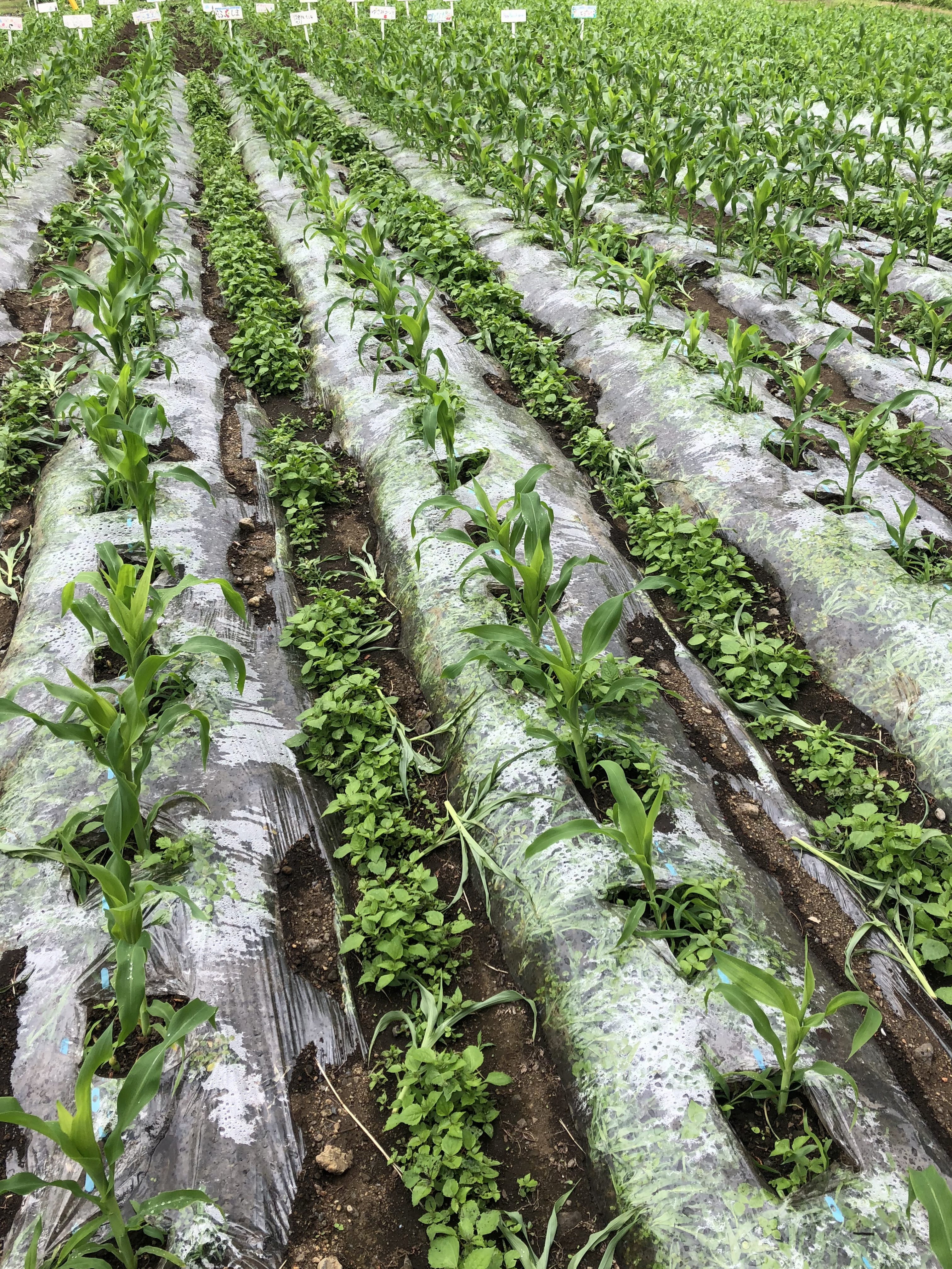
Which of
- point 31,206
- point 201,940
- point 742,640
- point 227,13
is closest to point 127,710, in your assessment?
point 201,940

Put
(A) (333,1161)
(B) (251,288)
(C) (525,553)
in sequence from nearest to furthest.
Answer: (A) (333,1161), (C) (525,553), (B) (251,288)

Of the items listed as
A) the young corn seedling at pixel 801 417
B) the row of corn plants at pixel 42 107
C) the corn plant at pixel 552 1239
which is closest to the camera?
the corn plant at pixel 552 1239

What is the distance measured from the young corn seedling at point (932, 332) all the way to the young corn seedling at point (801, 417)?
22.5 inches

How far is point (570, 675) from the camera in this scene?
2.08 m

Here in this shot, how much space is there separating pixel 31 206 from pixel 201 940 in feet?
23.7

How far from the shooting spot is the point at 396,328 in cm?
433

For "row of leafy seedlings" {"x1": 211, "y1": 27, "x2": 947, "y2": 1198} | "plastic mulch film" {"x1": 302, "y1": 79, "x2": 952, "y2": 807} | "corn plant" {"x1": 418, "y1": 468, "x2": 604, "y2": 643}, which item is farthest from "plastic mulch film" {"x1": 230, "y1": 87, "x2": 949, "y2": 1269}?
"plastic mulch film" {"x1": 302, "y1": 79, "x2": 952, "y2": 807}

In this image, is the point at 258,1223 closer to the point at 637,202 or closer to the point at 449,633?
the point at 449,633

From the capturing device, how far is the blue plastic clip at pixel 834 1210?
4.73 feet

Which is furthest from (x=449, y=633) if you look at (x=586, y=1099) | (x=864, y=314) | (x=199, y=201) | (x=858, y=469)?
(x=199, y=201)

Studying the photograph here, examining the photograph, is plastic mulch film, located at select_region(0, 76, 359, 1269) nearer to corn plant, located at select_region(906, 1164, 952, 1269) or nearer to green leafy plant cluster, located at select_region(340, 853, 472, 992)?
green leafy plant cluster, located at select_region(340, 853, 472, 992)

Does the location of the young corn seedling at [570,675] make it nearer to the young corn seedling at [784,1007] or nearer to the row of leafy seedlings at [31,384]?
the young corn seedling at [784,1007]

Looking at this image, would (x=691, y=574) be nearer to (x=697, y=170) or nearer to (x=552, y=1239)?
(x=552, y=1239)

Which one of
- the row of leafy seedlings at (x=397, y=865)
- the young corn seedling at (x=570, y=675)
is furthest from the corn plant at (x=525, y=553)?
the row of leafy seedlings at (x=397, y=865)
